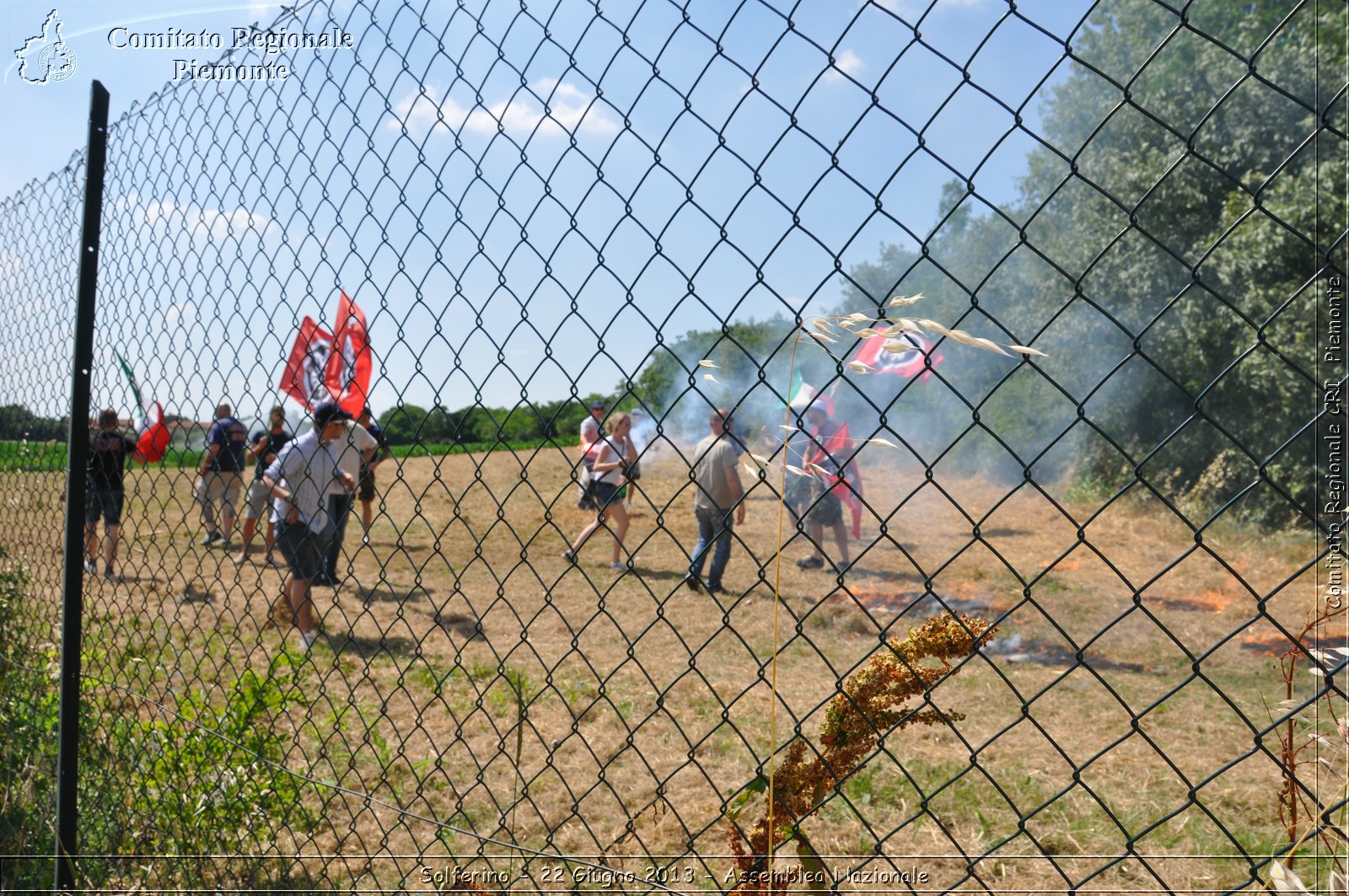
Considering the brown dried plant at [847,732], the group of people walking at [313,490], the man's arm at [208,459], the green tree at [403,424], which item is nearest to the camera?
the brown dried plant at [847,732]

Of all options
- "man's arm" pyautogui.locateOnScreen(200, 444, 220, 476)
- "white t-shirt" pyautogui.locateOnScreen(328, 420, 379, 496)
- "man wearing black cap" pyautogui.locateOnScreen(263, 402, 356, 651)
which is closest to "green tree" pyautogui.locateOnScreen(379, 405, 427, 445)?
"man's arm" pyautogui.locateOnScreen(200, 444, 220, 476)

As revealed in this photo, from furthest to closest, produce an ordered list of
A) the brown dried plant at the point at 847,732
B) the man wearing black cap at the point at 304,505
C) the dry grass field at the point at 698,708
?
1. the man wearing black cap at the point at 304,505
2. the dry grass field at the point at 698,708
3. the brown dried plant at the point at 847,732

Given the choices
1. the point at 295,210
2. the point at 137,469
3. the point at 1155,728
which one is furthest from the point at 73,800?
the point at 137,469

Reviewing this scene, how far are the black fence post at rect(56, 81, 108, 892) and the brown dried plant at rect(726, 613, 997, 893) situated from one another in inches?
84.0

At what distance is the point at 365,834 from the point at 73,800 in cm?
99

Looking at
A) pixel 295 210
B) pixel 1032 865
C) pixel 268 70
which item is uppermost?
pixel 268 70

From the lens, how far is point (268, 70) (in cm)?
241

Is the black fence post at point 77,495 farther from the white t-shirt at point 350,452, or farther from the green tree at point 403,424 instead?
the white t-shirt at point 350,452

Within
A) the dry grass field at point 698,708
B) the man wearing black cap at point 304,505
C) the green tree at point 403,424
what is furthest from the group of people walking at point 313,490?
the green tree at point 403,424

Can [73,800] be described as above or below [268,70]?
below

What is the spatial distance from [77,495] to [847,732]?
2425mm

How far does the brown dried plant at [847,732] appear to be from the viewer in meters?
1.41

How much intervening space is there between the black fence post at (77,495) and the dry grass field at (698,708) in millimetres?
238

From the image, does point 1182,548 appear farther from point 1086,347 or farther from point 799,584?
point 799,584
